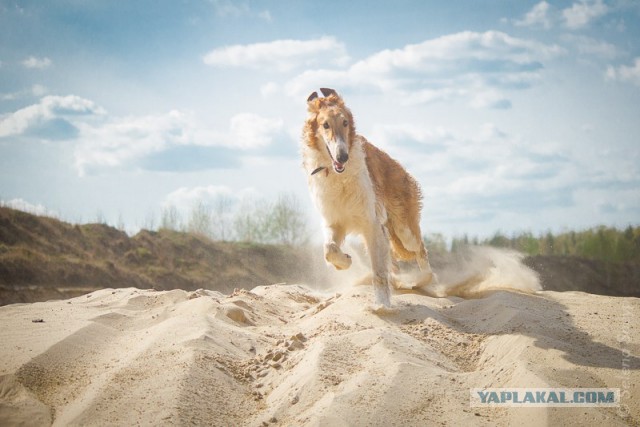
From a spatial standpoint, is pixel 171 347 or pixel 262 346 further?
pixel 262 346

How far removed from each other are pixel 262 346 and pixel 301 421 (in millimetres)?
2081

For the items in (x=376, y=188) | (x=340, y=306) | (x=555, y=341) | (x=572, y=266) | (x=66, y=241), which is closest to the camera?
(x=555, y=341)

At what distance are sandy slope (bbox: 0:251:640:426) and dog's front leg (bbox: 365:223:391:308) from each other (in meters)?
0.25

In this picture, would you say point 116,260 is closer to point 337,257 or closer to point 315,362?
point 337,257

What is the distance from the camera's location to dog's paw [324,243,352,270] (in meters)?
7.31

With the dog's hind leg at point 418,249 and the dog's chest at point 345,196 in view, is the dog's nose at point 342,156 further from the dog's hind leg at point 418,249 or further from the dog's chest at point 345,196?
the dog's hind leg at point 418,249

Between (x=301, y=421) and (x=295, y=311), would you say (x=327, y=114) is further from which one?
(x=301, y=421)

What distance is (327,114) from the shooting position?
7.38 m

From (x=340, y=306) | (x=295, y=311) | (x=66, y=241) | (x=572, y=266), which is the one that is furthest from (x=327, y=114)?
(x=572, y=266)

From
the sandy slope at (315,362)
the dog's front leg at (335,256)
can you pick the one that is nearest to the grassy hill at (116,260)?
the sandy slope at (315,362)

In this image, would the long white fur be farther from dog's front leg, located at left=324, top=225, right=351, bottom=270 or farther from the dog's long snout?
the dog's long snout

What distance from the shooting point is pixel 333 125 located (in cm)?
729

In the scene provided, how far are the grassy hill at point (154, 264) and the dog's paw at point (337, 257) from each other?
7323 mm

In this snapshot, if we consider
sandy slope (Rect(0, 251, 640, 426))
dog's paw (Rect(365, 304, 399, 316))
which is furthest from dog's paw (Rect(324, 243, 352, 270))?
dog's paw (Rect(365, 304, 399, 316))
